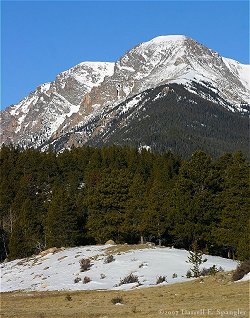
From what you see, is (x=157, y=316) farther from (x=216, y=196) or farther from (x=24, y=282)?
(x=216, y=196)

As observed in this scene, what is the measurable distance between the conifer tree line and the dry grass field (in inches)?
695

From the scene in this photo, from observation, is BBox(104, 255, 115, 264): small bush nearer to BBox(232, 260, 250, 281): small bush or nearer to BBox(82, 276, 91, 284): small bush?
BBox(82, 276, 91, 284): small bush

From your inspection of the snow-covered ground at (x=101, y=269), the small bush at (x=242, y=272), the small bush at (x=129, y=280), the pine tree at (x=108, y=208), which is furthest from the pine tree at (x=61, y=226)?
the small bush at (x=242, y=272)

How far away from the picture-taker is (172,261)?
40969 mm

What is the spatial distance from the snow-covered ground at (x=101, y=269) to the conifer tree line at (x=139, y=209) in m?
6.47

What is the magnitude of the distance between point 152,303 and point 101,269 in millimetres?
17794

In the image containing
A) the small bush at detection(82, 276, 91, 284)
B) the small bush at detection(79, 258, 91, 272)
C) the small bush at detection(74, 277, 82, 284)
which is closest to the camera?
the small bush at detection(82, 276, 91, 284)

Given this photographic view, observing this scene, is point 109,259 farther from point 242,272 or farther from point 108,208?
point 108,208

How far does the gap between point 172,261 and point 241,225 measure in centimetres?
1345

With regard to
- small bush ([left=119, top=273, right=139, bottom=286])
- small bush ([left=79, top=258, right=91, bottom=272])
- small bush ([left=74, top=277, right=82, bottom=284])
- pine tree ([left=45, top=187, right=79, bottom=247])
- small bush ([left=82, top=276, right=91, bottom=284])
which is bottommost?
small bush ([left=74, top=277, right=82, bottom=284])

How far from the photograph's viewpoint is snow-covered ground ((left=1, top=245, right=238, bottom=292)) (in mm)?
37406

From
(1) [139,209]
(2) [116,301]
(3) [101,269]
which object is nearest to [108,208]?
(1) [139,209]

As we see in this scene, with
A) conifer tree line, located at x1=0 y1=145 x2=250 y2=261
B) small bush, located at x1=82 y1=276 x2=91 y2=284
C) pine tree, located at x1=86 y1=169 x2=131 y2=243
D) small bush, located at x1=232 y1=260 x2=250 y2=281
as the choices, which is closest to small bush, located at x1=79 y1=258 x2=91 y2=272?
small bush, located at x1=82 y1=276 x2=91 y2=284

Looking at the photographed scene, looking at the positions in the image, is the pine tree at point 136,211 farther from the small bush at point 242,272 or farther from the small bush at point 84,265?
the small bush at point 242,272
